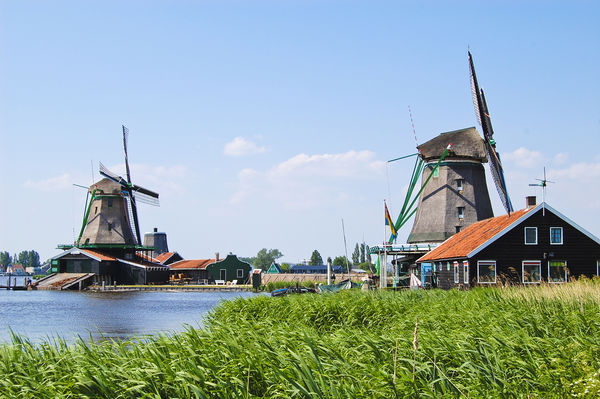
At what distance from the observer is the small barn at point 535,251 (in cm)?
2897

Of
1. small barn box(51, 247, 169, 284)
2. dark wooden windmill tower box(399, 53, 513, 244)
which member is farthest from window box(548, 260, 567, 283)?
small barn box(51, 247, 169, 284)

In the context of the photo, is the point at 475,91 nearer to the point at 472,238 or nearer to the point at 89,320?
the point at 472,238

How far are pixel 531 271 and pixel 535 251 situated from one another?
98 cm

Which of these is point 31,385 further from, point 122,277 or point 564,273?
point 122,277

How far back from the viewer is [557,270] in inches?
1169

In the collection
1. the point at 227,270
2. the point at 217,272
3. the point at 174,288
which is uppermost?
the point at 227,270

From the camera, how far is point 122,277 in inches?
2608

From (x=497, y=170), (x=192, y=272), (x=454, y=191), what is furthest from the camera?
(x=192, y=272)

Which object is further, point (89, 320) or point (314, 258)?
point (314, 258)

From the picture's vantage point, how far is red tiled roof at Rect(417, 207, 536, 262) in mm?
29562

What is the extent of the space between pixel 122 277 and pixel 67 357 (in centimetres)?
5960

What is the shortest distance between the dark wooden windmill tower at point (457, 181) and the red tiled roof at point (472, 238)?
4.66 m

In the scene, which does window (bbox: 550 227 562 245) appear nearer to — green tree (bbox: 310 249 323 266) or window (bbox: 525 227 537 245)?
window (bbox: 525 227 537 245)

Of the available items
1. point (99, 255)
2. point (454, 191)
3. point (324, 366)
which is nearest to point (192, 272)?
point (99, 255)
